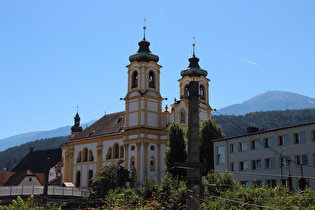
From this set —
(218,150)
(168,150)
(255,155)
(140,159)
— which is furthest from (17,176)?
(255,155)

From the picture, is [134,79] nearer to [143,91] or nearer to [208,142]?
[143,91]

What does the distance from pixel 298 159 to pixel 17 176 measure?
59.2 meters

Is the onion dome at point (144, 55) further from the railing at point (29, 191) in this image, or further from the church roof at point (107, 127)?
the railing at point (29, 191)

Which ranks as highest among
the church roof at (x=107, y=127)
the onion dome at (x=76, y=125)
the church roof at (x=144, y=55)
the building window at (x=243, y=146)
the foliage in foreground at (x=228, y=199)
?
the church roof at (x=144, y=55)

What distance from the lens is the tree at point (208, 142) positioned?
159ft

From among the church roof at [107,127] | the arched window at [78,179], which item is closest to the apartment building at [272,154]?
the church roof at [107,127]

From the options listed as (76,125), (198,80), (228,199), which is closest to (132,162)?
(198,80)

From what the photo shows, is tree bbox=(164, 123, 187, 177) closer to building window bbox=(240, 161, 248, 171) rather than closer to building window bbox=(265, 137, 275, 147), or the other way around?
building window bbox=(240, 161, 248, 171)

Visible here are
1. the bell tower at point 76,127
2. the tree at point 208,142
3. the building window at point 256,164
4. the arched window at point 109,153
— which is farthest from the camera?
the bell tower at point 76,127

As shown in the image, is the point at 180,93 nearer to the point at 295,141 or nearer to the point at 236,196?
the point at 295,141

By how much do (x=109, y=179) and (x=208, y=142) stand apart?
13337 millimetres

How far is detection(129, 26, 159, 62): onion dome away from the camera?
59.9 m

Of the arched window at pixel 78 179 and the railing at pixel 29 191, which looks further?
the arched window at pixel 78 179

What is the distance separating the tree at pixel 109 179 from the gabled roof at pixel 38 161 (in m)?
50.9
